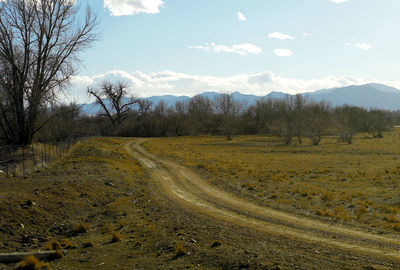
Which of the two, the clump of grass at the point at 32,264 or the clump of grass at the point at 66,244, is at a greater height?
the clump of grass at the point at 32,264

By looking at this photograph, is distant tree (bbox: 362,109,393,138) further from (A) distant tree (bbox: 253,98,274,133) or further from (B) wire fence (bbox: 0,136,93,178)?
(B) wire fence (bbox: 0,136,93,178)

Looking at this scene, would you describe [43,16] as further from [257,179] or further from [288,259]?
[288,259]

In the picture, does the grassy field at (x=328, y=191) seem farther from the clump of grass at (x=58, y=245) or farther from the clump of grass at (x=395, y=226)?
the clump of grass at (x=58, y=245)

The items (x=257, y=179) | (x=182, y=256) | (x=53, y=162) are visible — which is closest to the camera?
(x=182, y=256)

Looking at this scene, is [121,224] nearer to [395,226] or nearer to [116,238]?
[116,238]

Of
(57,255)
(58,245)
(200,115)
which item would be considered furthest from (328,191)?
(200,115)

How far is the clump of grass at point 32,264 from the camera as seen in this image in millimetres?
7478

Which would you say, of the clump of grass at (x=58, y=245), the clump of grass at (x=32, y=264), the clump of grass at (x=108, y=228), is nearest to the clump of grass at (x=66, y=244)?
the clump of grass at (x=58, y=245)

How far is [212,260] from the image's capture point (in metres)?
7.80

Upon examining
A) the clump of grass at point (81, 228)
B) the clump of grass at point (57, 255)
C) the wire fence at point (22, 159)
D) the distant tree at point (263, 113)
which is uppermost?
the distant tree at point (263, 113)

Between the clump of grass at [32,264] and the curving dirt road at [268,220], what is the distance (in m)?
6.61

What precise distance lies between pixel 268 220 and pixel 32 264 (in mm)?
8182

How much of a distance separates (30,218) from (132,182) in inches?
381

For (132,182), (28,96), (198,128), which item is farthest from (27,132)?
(198,128)
